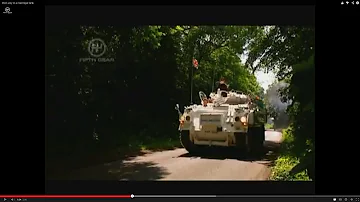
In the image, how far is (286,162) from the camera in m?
5.09

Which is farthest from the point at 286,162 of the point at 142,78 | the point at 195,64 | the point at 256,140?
the point at 142,78

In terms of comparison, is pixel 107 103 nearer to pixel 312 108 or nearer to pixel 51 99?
pixel 51 99

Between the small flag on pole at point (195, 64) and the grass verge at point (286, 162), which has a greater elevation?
the small flag on pole at point (195, 64)

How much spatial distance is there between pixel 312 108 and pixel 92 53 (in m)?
2.52

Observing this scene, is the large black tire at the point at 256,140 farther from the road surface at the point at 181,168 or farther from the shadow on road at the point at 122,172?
the shadow on road at the point at 122,172

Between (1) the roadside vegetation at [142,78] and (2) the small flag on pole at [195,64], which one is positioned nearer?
(1) the roadside vegetation at [142,78]

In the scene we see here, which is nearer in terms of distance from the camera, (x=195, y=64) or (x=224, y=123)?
(x=195, y=64)

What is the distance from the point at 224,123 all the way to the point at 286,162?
106cm

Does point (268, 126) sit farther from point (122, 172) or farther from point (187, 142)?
point (122, 172)

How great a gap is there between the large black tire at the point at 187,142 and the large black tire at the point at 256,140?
2.41ft

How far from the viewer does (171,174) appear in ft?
15.7

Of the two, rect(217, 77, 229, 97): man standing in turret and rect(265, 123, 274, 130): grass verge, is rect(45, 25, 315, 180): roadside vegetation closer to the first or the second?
rect(217, 77, 229, 97): man standing in turret

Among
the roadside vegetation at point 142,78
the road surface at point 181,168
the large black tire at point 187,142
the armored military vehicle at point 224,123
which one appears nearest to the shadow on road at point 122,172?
the road surface at point 181,168

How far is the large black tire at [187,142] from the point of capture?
5.41 meters
